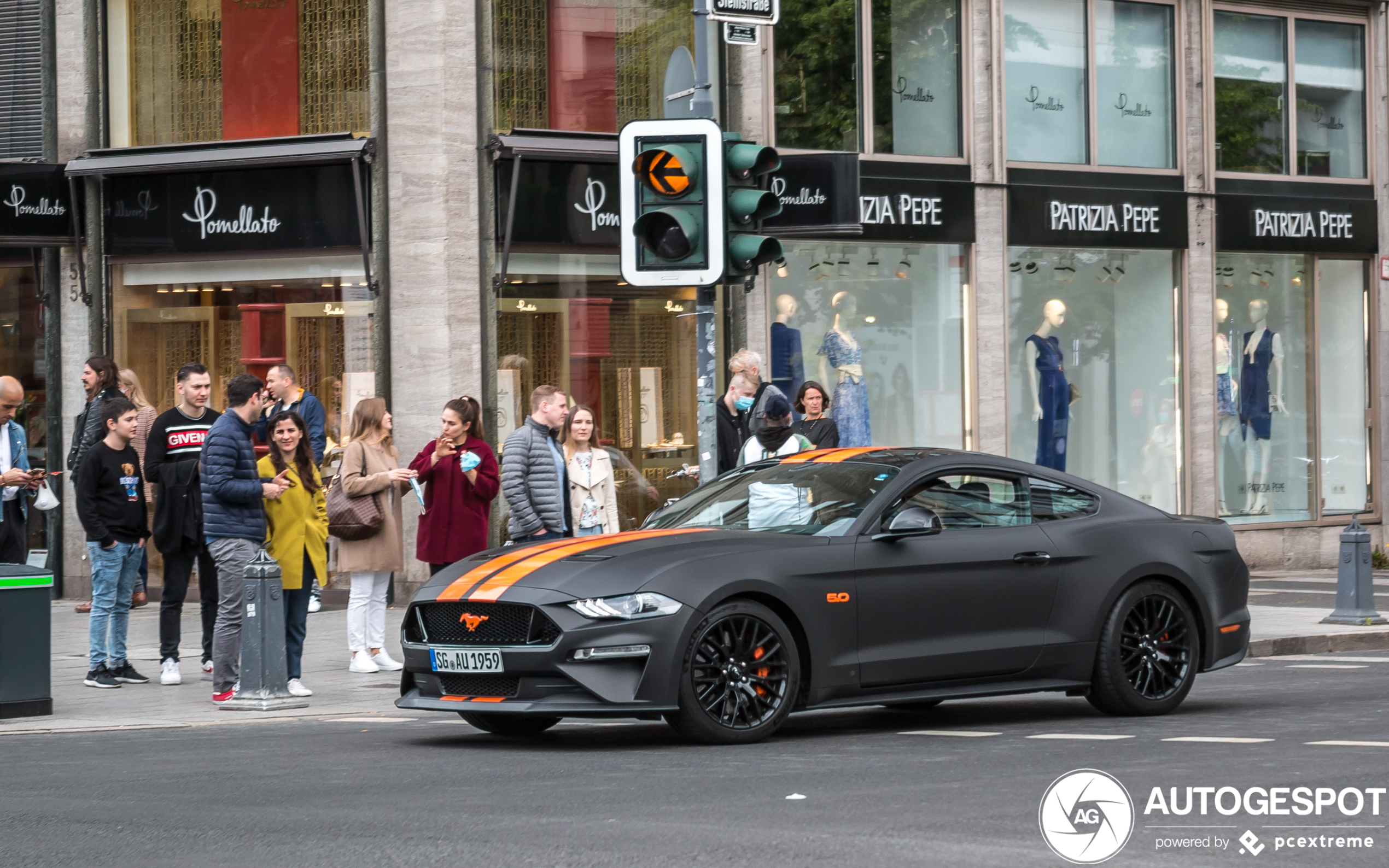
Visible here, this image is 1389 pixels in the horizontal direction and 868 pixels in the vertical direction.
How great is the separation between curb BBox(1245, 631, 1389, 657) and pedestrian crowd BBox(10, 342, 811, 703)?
3826 mm

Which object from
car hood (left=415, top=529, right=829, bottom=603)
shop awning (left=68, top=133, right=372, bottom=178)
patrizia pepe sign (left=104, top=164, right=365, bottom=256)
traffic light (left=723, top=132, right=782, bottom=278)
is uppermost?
shop awning (left=68, top=133, right=372, bottom=178)

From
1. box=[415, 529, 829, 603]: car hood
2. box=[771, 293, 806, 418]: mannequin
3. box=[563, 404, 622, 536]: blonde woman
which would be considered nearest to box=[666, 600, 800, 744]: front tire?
box=[415, 529, 829, 603]: car hood

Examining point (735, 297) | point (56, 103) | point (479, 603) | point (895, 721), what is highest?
point (56, 103)

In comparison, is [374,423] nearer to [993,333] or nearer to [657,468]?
[657,468]

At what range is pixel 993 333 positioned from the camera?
66.5 feet

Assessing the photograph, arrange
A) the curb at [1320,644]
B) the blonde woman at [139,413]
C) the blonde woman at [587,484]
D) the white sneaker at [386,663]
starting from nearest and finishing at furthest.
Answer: the white sneaker at [386,663] → the blonde woman at [587,484] → the blonde woman at [139,413] → the curb at [1320,644]

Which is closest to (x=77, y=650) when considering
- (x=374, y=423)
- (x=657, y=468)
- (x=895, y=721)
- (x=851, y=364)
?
(x=374, y=423)

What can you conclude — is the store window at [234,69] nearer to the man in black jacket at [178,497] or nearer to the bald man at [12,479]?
the bald man at [12,479]

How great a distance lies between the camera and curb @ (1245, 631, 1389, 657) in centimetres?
1410

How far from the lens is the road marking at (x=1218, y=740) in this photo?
855cm

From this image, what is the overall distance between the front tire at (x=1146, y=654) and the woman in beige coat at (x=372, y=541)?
4885 mm

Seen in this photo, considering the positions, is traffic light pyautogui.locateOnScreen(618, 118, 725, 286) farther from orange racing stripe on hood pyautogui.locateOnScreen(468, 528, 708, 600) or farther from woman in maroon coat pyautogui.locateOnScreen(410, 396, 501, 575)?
woman in maroon coat pyautogui.locateOnScreen(410, 396, 501, 575)

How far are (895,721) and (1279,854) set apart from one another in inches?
158

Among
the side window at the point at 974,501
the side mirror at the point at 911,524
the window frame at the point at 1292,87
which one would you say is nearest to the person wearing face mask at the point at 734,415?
the side window at the point at 974,501
